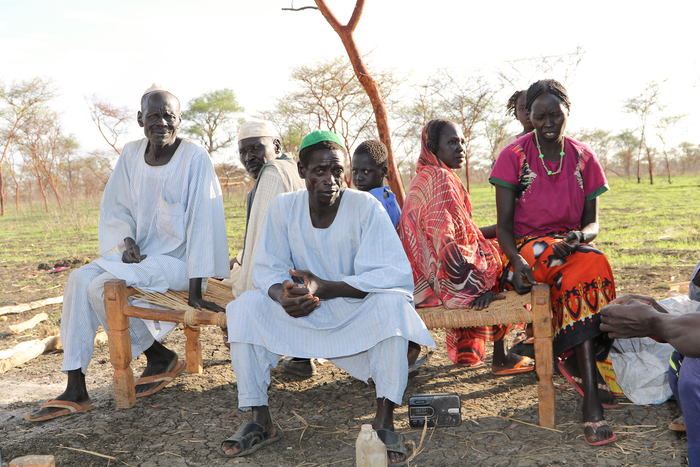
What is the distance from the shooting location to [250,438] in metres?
2.57

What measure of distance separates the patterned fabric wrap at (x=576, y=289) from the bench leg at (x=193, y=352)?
240cm

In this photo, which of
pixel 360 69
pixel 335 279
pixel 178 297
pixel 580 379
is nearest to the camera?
pixel 335 279

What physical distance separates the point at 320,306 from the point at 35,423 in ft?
5.97

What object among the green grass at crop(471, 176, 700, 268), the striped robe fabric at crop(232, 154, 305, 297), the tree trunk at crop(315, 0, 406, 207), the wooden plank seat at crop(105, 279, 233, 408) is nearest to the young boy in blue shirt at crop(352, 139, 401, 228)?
the striped robe fabric at crop(232, 154, 305, 297)

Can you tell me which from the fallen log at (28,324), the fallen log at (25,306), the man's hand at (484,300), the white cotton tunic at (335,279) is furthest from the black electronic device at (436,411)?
the fallen log at (25,306)

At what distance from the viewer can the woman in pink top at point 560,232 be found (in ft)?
8.86

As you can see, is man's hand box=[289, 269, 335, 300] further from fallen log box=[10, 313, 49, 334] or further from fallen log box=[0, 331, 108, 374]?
fallen log box=[10, 313, 49, 334]

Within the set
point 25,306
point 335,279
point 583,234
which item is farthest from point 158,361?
point 25,306

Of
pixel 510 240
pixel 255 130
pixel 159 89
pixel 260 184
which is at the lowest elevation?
pixel 510 240

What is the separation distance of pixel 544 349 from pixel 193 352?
8.03 ft

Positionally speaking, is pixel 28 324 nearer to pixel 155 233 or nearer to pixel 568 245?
pixel 155 233

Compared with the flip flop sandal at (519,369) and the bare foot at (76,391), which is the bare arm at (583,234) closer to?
the flip flop sandal at (519,369)

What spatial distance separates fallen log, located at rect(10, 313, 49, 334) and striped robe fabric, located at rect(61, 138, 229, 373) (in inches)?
79.5

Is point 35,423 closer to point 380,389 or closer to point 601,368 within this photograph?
point 380,389
